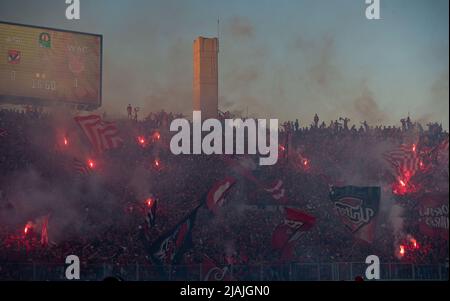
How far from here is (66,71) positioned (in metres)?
17.3

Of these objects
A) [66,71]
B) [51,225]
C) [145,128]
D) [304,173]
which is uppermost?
[66,71]

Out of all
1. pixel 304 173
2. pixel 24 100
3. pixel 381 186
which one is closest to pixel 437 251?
pixel 381 186

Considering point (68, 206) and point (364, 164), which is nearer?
point (68, 206)

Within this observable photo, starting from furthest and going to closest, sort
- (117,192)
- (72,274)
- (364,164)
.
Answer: (364,164) < (117,192) < (72,274)

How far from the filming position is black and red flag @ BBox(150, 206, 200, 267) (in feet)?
52.2

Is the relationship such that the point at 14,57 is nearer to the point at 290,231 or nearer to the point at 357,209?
the point at 290,231

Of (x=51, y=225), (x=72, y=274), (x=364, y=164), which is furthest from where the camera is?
(x=364, y=164)

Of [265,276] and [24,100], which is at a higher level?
[24,100]

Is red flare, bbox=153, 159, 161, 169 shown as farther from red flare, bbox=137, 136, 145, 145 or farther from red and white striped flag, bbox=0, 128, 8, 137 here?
red and white striped flag, bbox=0, 128, 8, 137

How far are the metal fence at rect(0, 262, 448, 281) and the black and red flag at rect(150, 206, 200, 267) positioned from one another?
2.50 ft

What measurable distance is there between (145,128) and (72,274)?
4.34 metres

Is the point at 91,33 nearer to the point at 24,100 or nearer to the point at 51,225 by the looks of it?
the point at 24,100

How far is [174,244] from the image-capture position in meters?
16.2

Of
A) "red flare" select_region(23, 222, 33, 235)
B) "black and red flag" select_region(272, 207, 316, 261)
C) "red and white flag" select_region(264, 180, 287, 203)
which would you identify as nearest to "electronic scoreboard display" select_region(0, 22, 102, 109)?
"red flare" select_region(23, 222, 33, 235)
